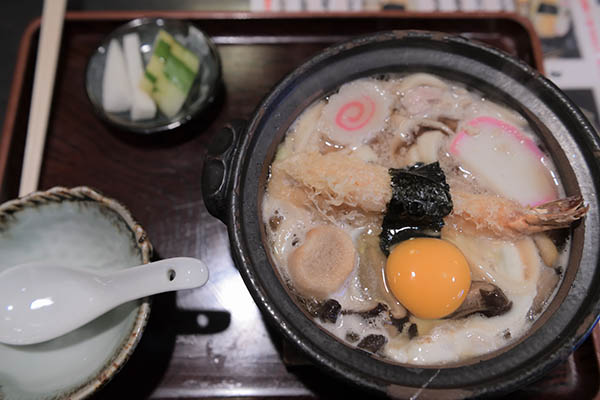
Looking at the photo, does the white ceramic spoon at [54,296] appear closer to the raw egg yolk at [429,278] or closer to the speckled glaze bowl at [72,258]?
the speckled glaze bowl at [72,258]

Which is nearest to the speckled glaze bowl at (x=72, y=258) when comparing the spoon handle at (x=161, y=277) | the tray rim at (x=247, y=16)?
the spoon handle at (x=161, y=277)

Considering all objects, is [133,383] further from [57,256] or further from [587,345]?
[587,345]

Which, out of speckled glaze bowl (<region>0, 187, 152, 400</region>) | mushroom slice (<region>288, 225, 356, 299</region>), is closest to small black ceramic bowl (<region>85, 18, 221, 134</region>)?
speckled glaze bowl (<region>0, 187, 152, 400</region>)

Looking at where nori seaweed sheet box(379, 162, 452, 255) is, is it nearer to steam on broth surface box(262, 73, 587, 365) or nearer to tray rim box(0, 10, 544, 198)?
steam on broth surface box(262, 73, 587, 365)

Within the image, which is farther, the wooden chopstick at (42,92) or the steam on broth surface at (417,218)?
the wooden chopstick at (42,92)

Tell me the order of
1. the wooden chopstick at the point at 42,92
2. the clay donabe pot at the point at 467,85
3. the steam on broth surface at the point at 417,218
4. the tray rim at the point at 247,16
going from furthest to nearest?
the tray rim at the point at 247,16 → the wooden chopstick at the point at 42,92 → the steam on broth surface at the point at 417,218 → the clay donabe pot at the point at 467,85

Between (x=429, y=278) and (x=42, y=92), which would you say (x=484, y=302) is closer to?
(x=429, y=278)

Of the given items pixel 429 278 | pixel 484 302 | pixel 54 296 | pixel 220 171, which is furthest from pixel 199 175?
pixel 484 302
